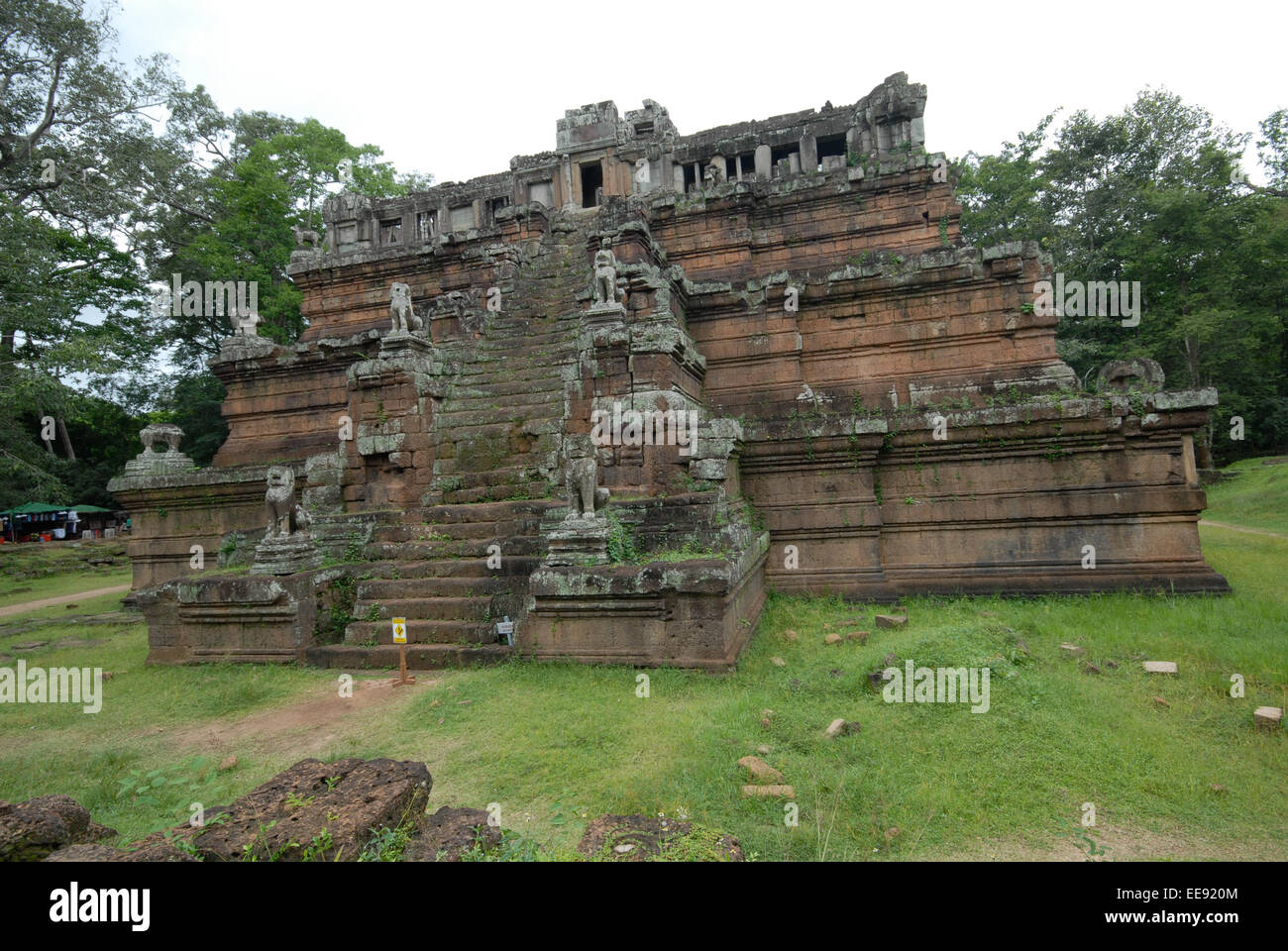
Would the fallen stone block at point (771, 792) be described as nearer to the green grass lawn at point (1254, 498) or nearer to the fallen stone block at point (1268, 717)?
the fallen stone block at point (1268, 717)

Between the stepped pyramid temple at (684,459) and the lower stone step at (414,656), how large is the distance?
0.03 meters

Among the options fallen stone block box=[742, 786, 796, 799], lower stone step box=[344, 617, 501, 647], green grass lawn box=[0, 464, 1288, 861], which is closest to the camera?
green grass lawn box=[0, 464, 1288, 861]

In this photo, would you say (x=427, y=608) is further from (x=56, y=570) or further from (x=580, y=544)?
(x=56, y=570)

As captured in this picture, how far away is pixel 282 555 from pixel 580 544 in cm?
381

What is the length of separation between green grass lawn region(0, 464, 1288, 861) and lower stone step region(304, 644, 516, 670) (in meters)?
0.22

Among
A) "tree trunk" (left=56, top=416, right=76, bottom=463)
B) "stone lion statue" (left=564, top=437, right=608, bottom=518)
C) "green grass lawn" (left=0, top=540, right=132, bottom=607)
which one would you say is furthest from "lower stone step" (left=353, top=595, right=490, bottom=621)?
"tree trunk" (left=56, top=416, right=76, bottom=463)

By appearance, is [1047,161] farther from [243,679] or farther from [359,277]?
[243,679]

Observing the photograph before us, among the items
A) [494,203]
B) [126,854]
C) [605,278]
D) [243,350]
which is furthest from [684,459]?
[494,203]

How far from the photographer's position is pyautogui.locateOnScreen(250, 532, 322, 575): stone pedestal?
24.0 feet

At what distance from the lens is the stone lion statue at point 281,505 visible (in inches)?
299

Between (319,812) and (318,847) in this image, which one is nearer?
(318,847)

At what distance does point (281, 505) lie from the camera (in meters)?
7.64

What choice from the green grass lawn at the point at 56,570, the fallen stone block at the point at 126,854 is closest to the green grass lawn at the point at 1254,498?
the fallen stone block at the point at 126,854

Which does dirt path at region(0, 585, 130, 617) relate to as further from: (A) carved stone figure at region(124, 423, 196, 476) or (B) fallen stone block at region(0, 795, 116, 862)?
(B) fallen stone block at region(0, 795, 116, 862)
